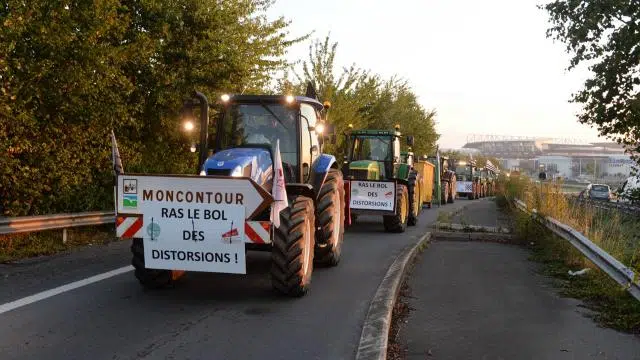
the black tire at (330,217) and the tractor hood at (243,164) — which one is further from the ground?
the tractor hood at (243,164)

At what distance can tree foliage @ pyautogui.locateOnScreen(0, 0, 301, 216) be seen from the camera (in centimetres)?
1001

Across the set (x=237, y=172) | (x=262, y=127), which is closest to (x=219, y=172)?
(x=237, y=172)

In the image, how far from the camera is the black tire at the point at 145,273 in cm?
661

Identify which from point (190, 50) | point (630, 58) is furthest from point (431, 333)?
point (630, 58)

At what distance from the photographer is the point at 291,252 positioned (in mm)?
6477

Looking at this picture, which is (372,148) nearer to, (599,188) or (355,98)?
(355,98)

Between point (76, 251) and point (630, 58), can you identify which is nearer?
point (76, 251)

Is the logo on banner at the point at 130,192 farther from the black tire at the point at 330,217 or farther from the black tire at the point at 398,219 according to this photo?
the black tire at the point at 398,219

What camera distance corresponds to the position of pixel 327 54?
86.1 ft

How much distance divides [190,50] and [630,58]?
506 inches

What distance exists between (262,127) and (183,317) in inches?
118

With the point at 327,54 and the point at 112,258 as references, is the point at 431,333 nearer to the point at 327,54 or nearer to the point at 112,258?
Answer: the point at 112,258

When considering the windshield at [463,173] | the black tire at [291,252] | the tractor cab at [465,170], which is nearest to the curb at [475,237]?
the black tire at [291,252]

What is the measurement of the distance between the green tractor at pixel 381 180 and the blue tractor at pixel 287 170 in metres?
5.09
